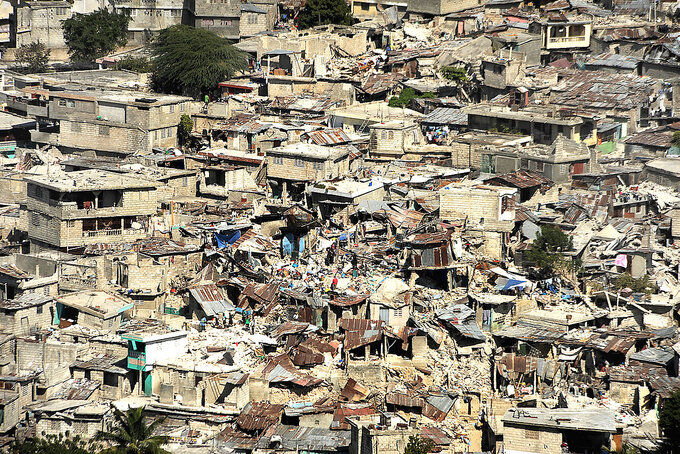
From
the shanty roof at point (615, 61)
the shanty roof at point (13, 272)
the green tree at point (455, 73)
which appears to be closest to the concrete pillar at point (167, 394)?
the shanty roof at point (13, 272)

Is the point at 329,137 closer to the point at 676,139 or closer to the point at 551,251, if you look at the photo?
the point at 551,251

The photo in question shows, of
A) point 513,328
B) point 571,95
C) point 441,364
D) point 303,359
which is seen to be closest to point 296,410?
point 303,359

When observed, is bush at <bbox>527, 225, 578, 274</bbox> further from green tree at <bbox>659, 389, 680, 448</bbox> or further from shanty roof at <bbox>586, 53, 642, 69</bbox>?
shanty roof at <bbox>586, 53, 642, 69</bbox>

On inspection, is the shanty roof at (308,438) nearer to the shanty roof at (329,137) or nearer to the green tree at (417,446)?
the green tree at (417,446)

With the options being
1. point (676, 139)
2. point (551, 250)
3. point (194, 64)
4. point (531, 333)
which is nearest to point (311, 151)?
point (194, 64)

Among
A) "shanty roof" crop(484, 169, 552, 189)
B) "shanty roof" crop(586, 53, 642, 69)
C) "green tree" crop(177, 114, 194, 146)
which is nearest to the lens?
"shanty roof" crop(484, 169, 552, 189)

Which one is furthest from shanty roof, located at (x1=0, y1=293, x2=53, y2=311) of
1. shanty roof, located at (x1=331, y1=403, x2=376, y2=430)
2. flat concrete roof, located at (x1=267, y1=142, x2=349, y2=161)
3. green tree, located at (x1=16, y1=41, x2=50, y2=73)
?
green tree, located at (x1=16, y1=41, x2=50, y2=73)
